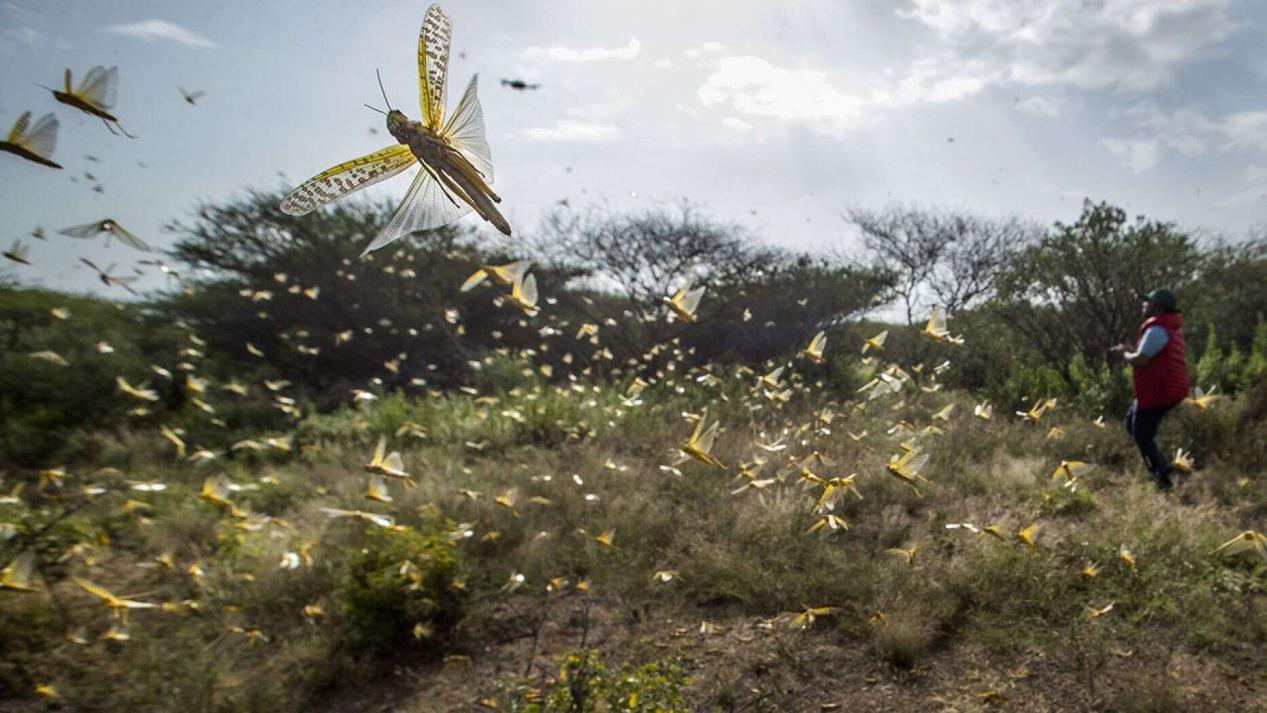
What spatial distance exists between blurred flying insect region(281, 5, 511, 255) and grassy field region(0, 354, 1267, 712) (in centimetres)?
259

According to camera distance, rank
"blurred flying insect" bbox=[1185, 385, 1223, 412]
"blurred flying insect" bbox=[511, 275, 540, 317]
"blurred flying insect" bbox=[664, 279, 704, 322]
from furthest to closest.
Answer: "blurred flying insect" bbox=[1185, 385, 1223, 412] < "blurred flying insect" bbox=[664, 279, 704, 322] < "blurred flying insect" bbox=[511, 275, 540, 317]

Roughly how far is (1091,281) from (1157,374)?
390cm

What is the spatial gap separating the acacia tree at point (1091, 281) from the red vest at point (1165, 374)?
340cm

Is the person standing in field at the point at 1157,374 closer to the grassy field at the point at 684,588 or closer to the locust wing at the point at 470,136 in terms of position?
the grassy field at the point at 684,588

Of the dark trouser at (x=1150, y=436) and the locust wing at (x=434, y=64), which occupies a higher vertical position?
the locust wing at (x=434, y=64)

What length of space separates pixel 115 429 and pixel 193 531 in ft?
13.9

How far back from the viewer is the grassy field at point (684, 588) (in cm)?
322

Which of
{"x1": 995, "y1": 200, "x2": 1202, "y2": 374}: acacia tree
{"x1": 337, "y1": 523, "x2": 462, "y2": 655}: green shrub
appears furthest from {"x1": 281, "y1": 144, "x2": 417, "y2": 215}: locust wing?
{"x1": 995, "y1": 200, "x2": 1202, "y2": 374}: acacia tree

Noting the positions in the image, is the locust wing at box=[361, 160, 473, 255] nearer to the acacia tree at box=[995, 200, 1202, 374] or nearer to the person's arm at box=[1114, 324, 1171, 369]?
the person's arm at box=[1114, 324, 1171, 369]

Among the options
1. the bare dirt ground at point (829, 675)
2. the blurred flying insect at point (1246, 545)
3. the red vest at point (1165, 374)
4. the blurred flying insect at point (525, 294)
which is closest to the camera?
the blurred flying insect at point (525, 294)

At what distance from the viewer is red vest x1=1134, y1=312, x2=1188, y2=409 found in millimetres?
5188

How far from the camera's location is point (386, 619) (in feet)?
12.4

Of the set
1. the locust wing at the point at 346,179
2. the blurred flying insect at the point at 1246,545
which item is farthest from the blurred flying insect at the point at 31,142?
the blurred flying insect at the point at 1246,545

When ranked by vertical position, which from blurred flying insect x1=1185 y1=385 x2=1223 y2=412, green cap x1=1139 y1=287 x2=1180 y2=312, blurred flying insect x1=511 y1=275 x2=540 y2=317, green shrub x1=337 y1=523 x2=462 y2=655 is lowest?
green shrub x1=337 y1=523 x2=462 y2=655
